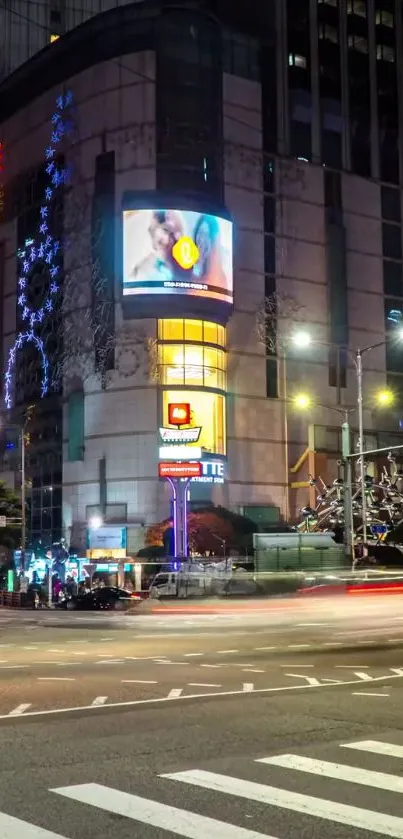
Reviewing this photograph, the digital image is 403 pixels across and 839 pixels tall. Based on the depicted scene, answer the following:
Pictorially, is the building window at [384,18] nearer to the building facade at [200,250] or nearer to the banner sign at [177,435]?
the building facade at [200,250]

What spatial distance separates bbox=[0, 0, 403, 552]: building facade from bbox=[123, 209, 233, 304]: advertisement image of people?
22 cm

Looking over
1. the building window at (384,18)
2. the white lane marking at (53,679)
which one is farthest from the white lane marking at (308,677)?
the building window at (384,18)

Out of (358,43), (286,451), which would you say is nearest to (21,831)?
(286,451)

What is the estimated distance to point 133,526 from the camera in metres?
63.8

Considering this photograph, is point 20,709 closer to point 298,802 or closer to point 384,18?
point 298,802

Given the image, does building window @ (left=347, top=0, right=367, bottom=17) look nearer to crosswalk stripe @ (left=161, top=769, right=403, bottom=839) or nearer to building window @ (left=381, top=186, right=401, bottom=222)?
building window @ (left=381, top=186, right=401, bottom=222)

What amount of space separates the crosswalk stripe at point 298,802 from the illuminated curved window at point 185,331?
58.6 metres

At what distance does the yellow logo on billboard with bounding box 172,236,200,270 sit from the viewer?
6475 cm

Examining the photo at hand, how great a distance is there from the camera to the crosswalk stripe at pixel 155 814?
5793 mm

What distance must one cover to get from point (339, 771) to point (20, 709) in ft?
16.6

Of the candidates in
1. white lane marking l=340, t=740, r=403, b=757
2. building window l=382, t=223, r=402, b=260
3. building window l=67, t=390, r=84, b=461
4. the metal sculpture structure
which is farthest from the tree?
white lane marking l=340, t=740, r=403, b=757

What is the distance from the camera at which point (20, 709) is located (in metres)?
11.2

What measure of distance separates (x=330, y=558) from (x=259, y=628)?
17.8 metres

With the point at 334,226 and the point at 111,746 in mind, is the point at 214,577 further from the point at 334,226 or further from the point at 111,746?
the point at 334,226
